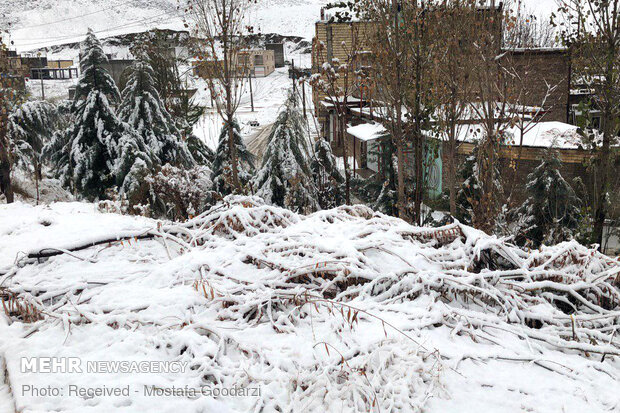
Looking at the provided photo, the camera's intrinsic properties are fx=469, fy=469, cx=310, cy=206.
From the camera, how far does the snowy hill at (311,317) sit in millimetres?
2738

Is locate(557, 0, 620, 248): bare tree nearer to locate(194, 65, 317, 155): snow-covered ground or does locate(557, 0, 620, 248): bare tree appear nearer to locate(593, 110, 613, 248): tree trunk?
locate(593, 110, 613, 248): tree trunk

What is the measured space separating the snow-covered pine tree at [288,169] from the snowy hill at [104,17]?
79.3m

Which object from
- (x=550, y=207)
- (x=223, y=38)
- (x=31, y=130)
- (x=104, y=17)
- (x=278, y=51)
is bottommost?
(x=550, y=207)

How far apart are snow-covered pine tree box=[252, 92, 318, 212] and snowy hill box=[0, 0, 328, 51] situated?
79.3 meters

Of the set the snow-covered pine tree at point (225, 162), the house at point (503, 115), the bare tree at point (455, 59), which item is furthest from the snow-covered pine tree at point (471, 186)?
the snow-covered pine tree at point (225, 162)

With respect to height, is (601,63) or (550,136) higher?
(601,63)

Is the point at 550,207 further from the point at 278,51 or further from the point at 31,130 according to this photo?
the point at 278,51

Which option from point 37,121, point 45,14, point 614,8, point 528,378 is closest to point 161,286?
point 528,378

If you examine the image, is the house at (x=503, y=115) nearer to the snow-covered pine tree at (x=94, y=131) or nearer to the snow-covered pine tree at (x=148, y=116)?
the snow-covered pine tree at (x=148, y=116)

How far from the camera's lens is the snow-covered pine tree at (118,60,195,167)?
14961 millimetres

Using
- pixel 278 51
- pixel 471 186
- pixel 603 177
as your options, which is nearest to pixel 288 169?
pixel 471 186

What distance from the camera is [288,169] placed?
38.3 ft

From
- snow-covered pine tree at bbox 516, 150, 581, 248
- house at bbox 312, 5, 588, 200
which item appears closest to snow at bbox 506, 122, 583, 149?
house at bbox 312, 5, 588, 200

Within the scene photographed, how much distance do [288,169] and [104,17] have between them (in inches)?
4332
